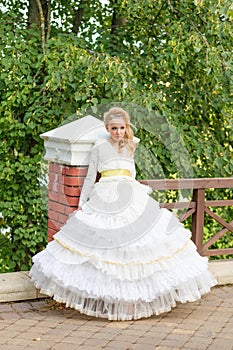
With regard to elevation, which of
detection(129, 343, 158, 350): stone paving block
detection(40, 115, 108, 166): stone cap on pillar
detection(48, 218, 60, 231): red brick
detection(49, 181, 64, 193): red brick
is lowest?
detection(129, 343, 158, 350): stone paving block

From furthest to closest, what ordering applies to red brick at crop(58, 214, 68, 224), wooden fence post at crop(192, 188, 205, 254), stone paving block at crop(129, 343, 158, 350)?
wooden fence post at crop(192, 188, 205, 254) < red brick at crop(58, 214, 68, 224) < stone paving block at crop(129, 343, 158, 350)

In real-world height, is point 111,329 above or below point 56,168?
below

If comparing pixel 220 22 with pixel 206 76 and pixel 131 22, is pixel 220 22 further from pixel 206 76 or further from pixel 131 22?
pixel 131 22

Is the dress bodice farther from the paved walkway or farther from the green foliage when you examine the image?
the green foliage

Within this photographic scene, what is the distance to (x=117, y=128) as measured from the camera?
17.6 feet

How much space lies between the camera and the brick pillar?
18.3 ft

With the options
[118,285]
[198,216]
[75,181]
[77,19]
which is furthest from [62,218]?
[77,19]

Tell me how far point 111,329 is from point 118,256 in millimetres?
523

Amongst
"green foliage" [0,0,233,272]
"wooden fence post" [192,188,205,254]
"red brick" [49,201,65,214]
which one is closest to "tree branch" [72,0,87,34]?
"green foliage" [0,0,233,272]

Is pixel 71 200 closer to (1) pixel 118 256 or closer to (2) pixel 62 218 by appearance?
(2) pixel 62 218

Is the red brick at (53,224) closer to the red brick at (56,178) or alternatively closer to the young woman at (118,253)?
the red brick at (56,178)

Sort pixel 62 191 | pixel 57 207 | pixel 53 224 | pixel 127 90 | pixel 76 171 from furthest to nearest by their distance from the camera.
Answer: pixel 127 90 → pixel 53 224 → pixel 57 207 → pixel 62 191 → pixel 76 171

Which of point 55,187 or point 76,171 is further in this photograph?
point 55,187

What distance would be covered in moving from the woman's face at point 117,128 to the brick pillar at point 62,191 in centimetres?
40
